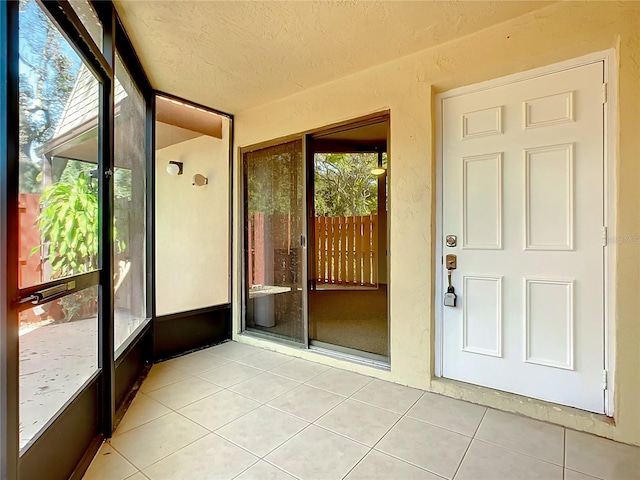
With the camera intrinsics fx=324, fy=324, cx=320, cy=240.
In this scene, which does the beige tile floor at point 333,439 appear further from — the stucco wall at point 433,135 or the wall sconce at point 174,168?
the wall sconce at point 174,168

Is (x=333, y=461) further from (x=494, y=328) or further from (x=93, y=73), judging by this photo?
(x=93, y=73)

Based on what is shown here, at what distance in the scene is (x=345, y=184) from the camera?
12.8 feet

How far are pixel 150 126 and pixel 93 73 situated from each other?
4.10 ft

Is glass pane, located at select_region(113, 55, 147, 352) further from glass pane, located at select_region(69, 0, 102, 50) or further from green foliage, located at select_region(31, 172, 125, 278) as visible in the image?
green foliage, located at select_region(31, 172, 125, 278)

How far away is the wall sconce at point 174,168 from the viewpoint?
3445 millimetres

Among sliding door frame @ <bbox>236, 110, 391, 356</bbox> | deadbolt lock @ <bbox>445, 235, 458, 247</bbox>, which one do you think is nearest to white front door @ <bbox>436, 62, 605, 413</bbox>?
deadbolt lock @ <bbox>445, 235, 458, 247</bbox>

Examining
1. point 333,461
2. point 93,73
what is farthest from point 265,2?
point 333,461

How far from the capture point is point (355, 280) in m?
4.39

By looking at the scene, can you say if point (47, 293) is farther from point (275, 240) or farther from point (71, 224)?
point (275, 240)

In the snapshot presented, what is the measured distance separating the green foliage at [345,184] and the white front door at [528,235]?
52.9 inches

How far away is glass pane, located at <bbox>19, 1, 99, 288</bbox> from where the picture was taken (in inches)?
48.7

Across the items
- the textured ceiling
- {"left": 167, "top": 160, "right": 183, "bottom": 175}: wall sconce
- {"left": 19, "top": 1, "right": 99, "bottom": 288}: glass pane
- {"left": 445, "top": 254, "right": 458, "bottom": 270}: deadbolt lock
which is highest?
the textured ceiling

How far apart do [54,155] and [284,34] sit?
1573 mm

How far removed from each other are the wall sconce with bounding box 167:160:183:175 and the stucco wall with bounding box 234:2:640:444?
1.20m
